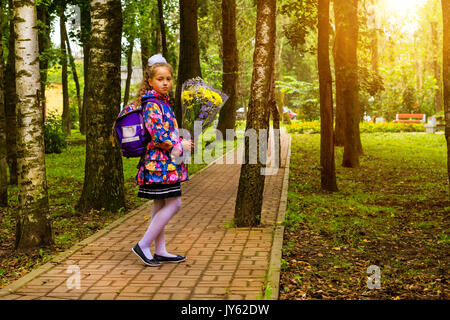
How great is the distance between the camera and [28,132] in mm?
6688

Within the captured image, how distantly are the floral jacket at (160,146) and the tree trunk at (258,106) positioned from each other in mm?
2342

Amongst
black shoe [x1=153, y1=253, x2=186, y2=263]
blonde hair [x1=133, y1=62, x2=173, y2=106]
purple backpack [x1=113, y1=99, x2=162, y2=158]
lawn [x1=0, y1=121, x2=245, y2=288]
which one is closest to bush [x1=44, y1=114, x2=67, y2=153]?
lawn [x1=0, y1=121, x2=245, y2=288]

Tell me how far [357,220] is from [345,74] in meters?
5.75

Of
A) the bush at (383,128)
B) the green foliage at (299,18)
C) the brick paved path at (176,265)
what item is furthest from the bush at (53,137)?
the bush at (383,128)

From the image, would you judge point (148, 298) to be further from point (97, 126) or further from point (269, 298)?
point (97, 126)

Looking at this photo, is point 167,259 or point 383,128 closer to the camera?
point 167,259

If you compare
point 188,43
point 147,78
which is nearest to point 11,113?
point 188,43

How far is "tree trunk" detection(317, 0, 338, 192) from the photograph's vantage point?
36.0 ft

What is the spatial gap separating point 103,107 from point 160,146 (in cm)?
389

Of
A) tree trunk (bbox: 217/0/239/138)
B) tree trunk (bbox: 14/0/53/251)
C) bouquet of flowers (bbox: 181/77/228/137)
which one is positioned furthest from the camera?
tree trunk (bbox: 217/0/239/138)

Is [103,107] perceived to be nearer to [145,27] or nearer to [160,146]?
[160,146]

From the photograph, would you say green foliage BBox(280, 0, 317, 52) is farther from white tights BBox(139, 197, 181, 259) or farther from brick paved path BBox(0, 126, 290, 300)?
white tights BBox(139, 197, 181, 259)

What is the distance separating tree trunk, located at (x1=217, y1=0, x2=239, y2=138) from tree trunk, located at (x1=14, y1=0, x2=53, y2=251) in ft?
56.4

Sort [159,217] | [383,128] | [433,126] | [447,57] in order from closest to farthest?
[159,217] → [447,57] → [433,126] → [383,128]
